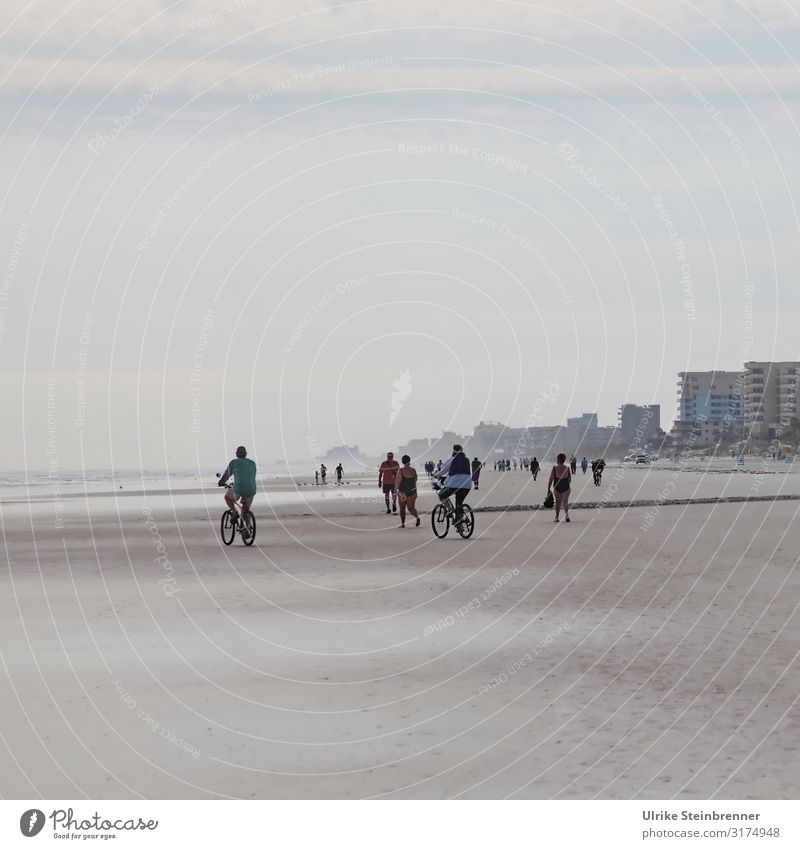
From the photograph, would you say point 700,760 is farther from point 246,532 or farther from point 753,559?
point 246,532

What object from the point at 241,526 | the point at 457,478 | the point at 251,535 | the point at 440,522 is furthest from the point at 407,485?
the point at 241,526

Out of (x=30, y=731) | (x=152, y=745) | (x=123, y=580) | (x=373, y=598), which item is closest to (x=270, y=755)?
(x=152, y=745)

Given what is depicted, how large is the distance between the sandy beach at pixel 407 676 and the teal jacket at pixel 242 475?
2.53 meters

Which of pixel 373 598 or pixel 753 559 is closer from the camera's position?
pixel 373 598

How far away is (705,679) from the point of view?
34.0 feet

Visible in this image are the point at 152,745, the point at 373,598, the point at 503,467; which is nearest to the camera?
the point at 152,745

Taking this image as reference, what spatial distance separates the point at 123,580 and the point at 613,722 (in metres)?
12.3

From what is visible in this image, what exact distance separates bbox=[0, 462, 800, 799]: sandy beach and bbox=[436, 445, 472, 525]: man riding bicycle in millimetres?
4386

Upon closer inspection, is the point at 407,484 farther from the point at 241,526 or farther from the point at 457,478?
the point at 241,526

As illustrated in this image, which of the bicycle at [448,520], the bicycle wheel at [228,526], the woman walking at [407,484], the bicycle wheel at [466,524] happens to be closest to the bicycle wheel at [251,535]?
the bicycle wheel at [228,526]

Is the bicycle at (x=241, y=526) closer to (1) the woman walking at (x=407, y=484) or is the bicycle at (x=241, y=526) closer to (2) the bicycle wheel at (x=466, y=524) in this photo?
(2) the bicycle wheel at (x=466, y=524)

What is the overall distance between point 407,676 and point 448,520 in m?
16.3

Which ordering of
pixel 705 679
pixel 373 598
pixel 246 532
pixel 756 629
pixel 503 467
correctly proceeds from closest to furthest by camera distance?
pixel 705 679, pixel 756 629, pixel 373 598, pixel 246 532, pixel 503 467

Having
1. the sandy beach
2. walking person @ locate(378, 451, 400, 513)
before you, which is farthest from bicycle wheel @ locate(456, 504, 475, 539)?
walking person @ locate(378, 451, 400, 513)
